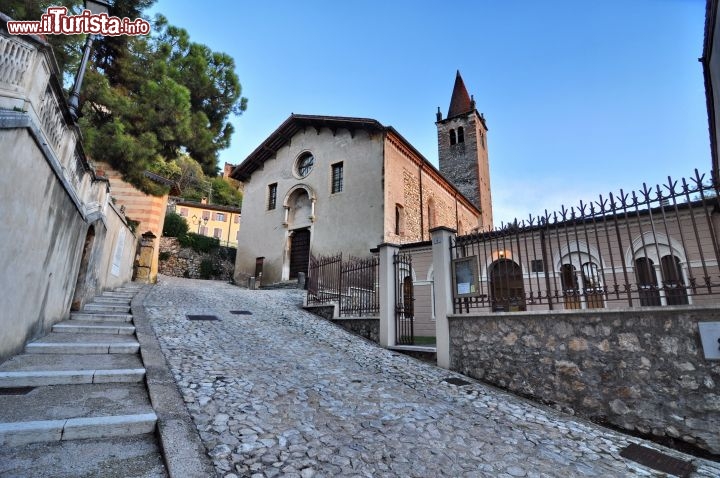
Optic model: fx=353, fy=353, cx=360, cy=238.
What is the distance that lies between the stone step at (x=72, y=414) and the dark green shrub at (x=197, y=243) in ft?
71.5

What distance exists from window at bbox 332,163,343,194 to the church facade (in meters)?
0.05

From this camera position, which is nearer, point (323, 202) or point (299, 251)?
point (323, 202)

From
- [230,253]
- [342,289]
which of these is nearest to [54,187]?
[342,289]

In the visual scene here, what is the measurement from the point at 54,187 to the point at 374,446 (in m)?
5.11

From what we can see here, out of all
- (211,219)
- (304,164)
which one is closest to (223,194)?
(211,219)

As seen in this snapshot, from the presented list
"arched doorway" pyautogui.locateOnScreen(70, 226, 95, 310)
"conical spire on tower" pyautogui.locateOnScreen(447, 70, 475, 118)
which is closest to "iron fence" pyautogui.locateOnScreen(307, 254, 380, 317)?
"arched doorway" pyautogui.locateOnScreen(70, 226, 95, 310)

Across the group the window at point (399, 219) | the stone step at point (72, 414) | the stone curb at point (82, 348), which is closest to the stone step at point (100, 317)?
the stone curb at point (82, 348)

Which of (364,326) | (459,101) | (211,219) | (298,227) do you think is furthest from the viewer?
(211,219)

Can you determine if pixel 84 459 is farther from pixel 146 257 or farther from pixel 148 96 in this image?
pixel 148 96

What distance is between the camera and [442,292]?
610 centimetres

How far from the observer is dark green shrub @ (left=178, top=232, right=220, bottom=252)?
23.5 metres

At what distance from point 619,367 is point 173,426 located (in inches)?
185

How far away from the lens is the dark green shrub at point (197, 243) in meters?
23.5

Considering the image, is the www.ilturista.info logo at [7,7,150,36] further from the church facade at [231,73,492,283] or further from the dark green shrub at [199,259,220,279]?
the dark green shrub at [199,259,220,279]
